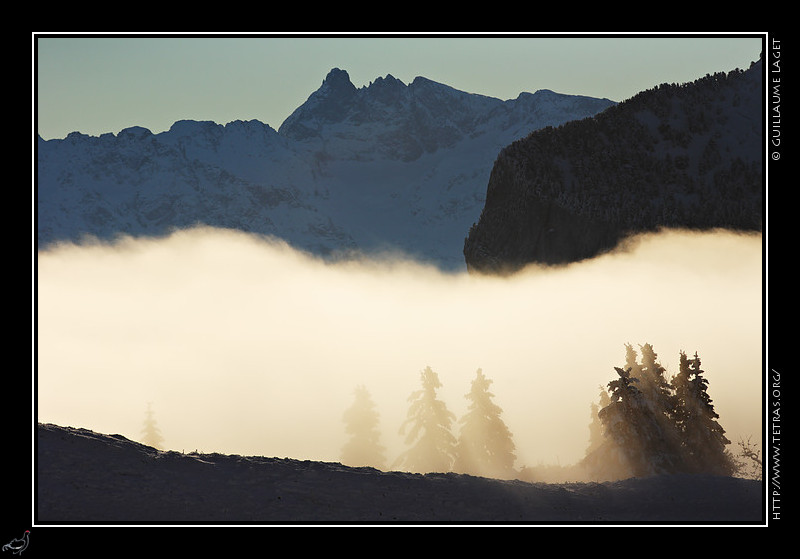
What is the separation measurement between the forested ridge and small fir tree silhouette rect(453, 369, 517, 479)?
1003 inches

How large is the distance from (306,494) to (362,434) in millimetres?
42318

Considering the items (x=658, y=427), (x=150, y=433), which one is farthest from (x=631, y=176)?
(x=150, y=433)

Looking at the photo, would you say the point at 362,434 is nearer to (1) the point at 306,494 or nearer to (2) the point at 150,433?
(2) the point at 150,433

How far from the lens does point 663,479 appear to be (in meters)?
33.3
